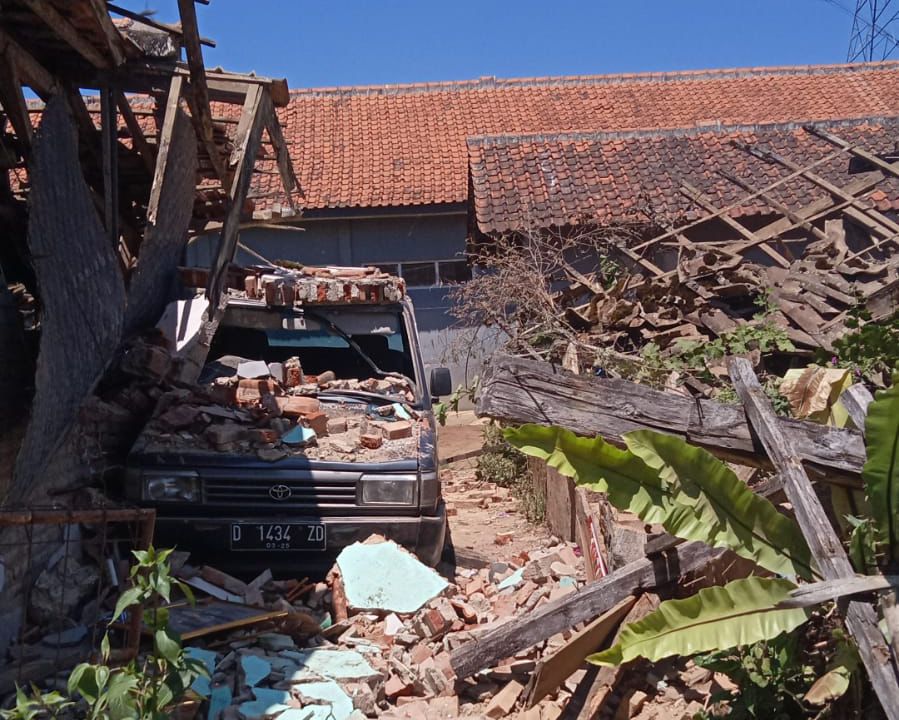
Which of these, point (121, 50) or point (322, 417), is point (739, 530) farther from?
point (121, 50)

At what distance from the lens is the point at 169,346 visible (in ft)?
22.7

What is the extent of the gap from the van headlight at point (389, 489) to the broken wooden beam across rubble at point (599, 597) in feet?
5.46

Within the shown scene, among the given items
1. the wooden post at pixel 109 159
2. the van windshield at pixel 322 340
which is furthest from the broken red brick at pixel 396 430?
the wooden post at pixel 109 159

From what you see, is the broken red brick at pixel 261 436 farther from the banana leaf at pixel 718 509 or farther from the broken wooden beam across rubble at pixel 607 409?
the banana leaf at pixel 718 509

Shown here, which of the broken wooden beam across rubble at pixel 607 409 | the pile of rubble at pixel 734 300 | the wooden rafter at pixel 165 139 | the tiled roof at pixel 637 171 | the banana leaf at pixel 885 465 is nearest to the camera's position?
the banana leaf at pixel 885 465

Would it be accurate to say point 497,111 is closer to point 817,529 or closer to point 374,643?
point 374,643

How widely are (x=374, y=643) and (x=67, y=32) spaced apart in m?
4.30

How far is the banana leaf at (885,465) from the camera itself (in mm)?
3213

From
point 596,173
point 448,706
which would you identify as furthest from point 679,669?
point 596,173

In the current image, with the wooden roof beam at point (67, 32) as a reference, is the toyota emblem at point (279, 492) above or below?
below

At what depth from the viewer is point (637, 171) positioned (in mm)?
17047

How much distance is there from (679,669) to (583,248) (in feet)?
32.9

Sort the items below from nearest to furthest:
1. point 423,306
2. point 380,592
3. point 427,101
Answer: point 380,592 → point 423,306 → point 427,101

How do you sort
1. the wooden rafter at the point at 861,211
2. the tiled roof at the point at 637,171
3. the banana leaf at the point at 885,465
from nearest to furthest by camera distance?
the banana leaf at the point at 885,465
the wooden rafter at the point at 861,211
the tiled roof at the point at 637,171
